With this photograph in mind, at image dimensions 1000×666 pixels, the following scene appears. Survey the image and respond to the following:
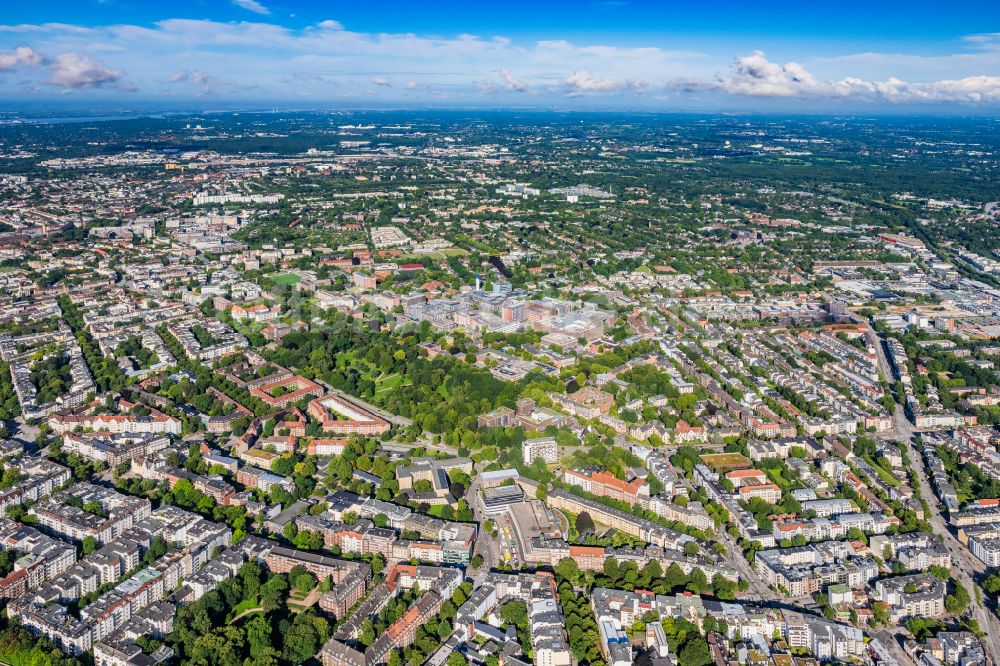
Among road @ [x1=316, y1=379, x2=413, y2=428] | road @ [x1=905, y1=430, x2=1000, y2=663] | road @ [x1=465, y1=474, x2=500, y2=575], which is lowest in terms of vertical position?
road @ [x1=905, y1=430, x2=1000, y2=663]

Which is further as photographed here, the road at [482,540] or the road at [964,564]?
the road at [482,540]

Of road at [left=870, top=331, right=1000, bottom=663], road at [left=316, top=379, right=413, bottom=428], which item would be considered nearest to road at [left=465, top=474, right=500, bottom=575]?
road at [left=316, top=379, right=413, bottom=428]

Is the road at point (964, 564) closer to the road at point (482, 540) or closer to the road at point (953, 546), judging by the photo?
the road at point (953, 546)

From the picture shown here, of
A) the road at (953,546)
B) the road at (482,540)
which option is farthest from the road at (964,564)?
Result: the road at (482,540)

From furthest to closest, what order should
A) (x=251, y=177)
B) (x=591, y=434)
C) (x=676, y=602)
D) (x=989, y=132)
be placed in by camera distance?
(x=989, y=132) → (x=251, y=177) → (x=591, y=434) → (x=676, y=602)

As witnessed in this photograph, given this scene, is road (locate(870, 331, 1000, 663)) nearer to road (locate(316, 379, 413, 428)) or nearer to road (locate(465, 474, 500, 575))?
road (locate(465, 474, 500, 575))

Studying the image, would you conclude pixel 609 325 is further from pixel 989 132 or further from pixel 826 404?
pixel 989 132

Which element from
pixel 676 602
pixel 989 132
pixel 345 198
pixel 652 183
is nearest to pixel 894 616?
pixel 676 602

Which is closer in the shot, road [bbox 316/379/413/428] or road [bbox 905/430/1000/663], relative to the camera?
road [bbox 905/430/1000/663]

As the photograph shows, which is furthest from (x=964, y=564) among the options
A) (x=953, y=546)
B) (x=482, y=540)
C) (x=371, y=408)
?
(x=371, y=408)

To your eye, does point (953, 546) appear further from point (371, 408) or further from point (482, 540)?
point (371, 408)

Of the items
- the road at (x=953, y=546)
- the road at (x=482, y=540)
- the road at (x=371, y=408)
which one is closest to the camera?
the road at (x=953, y=546)
